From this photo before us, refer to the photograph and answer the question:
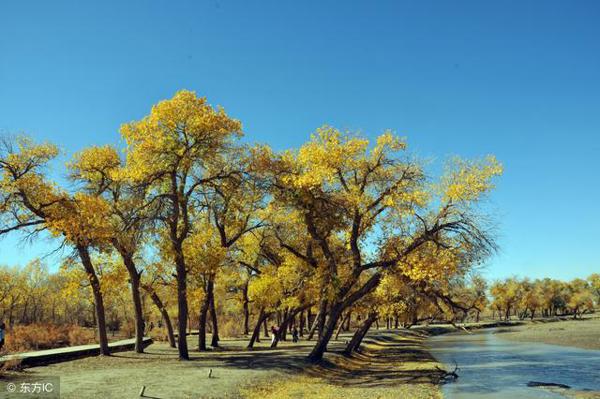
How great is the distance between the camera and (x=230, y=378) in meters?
22.0

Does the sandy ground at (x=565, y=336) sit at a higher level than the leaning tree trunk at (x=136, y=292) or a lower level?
lower

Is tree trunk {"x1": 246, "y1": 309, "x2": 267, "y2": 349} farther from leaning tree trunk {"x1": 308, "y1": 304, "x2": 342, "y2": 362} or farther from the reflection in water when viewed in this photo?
the reflection in water

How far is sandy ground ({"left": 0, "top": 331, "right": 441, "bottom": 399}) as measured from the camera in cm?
A: 1864

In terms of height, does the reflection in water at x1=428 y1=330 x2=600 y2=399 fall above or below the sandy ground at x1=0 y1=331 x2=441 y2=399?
below

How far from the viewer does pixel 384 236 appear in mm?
29531

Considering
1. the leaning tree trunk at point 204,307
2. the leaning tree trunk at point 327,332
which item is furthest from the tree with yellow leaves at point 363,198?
the leaning tree trunk at point 204,307

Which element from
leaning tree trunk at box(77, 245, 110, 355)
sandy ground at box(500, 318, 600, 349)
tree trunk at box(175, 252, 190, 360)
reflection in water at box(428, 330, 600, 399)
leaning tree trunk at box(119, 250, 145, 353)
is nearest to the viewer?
reflection in water at box(428, 330, 600, 399)

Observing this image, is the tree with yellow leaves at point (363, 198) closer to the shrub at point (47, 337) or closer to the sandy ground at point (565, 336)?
the shrub at point (47, 337)

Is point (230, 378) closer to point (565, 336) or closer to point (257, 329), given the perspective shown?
point (257, 329)

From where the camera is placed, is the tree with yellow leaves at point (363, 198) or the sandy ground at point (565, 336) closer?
the tree with yellow leaves at point (363, 198)

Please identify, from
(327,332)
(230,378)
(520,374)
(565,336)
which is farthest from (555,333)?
(230,378)

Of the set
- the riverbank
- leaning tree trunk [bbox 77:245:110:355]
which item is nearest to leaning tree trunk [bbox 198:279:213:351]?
leaning tree trunk [bbox 77:245:110:355]

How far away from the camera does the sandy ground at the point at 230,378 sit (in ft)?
61.2

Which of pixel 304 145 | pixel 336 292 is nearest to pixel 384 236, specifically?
pixel 336 292
